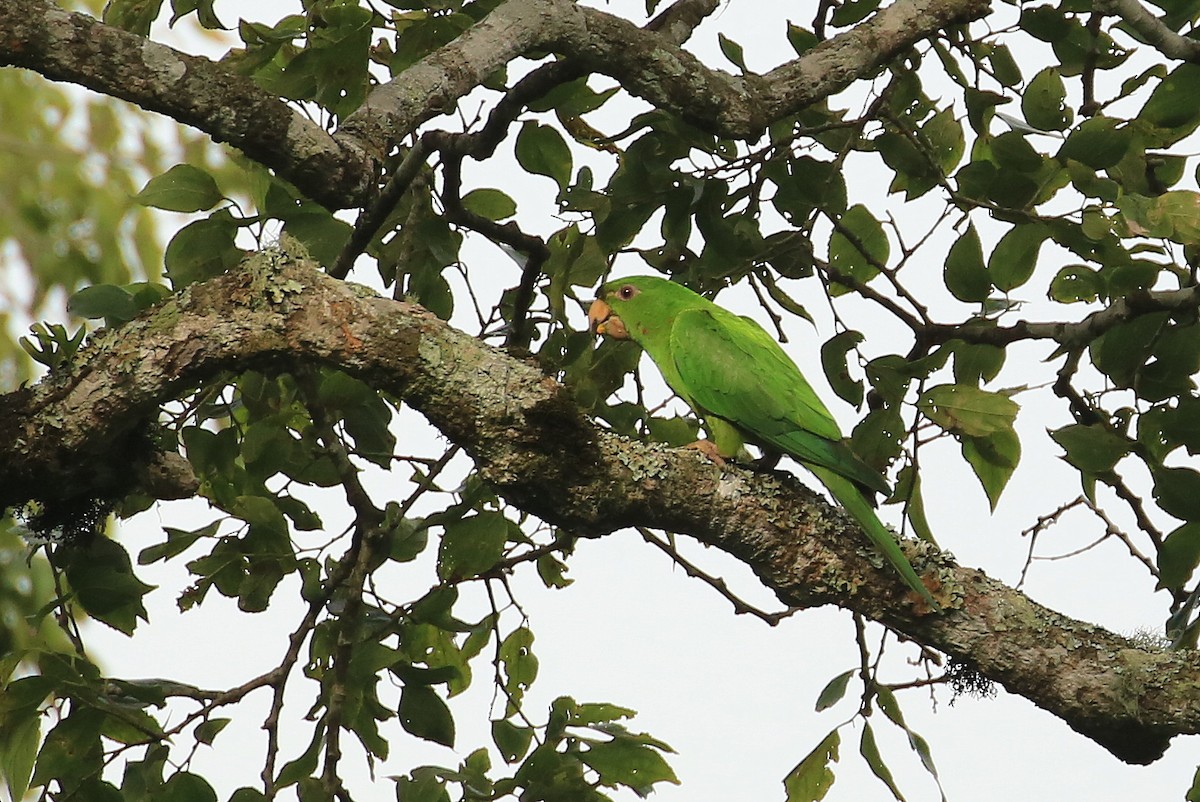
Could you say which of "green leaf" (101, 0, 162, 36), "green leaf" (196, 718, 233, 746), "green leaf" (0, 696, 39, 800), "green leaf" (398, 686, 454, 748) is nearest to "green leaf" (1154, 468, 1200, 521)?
"green leaf" (398, 686, 454, 748)

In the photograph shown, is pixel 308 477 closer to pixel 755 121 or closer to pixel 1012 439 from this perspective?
pixel 755 121

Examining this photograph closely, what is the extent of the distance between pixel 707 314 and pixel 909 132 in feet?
2.19

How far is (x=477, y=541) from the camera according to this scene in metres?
2.44

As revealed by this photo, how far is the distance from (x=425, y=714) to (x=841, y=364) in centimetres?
120

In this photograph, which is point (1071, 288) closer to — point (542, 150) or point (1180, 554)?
point (1180, 554)

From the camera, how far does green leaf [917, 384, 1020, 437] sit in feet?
7.04

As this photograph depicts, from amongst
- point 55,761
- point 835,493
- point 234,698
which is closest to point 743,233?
point 835,493

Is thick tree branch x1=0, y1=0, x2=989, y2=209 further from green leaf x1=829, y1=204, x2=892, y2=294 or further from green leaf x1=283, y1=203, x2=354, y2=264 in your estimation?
green leaf x1=829, y1=204, x2=892, y2=294

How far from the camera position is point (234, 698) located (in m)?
2.31

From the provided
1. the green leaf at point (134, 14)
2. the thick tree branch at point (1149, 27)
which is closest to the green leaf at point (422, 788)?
the green leaf at point (134, 14)

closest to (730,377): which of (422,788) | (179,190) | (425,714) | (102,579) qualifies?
(425,714)

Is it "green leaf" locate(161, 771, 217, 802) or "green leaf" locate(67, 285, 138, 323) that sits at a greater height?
"green leaf" locate(67, 285, 138, 323)

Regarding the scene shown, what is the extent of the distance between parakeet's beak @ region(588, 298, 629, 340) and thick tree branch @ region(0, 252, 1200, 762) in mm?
1112

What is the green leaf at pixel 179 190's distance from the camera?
7.73 ft
